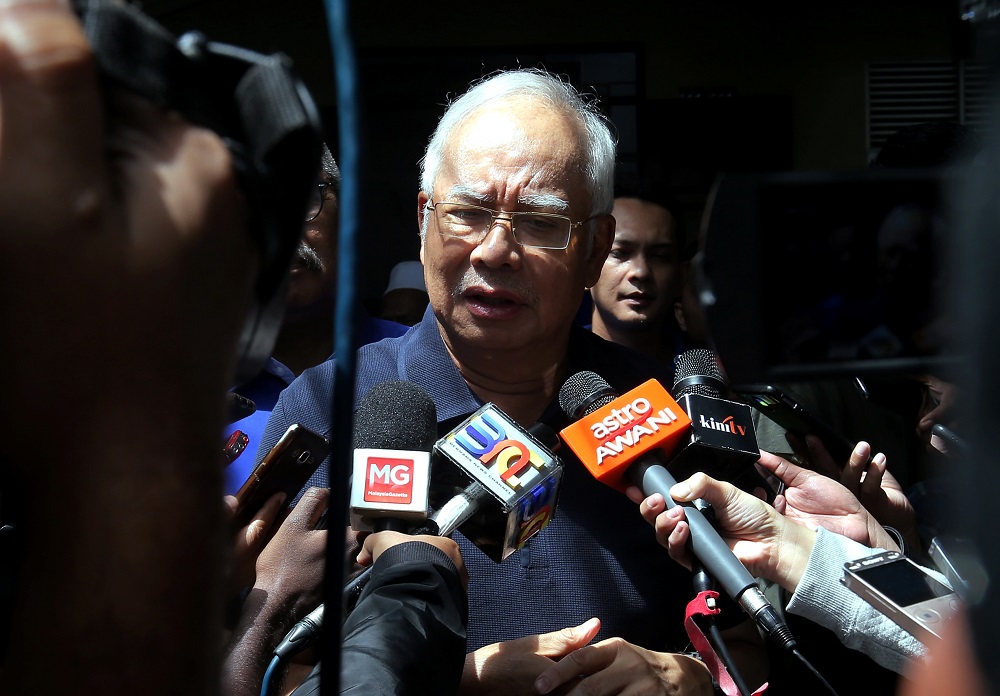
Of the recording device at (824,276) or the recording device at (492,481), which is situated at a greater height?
the recording device at (824,276)

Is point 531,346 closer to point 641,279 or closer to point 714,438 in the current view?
point 714,438

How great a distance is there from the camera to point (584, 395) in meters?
1.79

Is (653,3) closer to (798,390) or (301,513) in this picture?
(798,390)

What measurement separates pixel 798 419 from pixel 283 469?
1.08m

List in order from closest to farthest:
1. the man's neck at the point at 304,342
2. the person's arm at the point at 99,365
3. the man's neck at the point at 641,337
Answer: the person's arm at the point at 99,365 < the man's neck at the point at 304,342 < the man's neck at the point at 641,337

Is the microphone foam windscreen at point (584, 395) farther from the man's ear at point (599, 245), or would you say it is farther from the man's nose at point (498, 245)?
the man's ear at point (599, 245)

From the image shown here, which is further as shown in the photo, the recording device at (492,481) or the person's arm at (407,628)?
the recording device at (492,481)

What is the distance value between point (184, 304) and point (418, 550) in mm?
741

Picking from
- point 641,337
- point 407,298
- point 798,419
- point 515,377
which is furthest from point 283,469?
point 407,298

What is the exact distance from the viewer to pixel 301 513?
5.02 feet

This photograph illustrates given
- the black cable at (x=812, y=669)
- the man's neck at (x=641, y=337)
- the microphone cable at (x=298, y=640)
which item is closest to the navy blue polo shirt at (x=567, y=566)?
the microphone cable at (x=298, y=640)

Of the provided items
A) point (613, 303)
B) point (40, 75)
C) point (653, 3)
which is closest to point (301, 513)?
point (40, 75)

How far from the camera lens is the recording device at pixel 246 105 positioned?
532 mm

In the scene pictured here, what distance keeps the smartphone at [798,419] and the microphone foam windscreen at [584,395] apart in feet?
1.11
